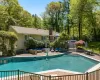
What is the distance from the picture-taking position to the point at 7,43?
24.0 m

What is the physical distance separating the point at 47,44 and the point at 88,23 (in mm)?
13979

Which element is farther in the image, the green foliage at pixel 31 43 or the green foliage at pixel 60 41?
the green foliage at pixel 60 41

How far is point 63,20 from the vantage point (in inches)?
2163

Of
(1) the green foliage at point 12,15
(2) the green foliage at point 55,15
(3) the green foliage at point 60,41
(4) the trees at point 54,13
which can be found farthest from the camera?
(2) the green foliage at point 55,15

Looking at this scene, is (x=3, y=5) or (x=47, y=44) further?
(x=3, y=5)

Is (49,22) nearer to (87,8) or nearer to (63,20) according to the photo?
(63,20)

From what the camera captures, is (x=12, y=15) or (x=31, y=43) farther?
(x=12, y=15)

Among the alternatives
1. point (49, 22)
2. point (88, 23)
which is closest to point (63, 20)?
point (49, 22)

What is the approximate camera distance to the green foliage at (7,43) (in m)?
23.2

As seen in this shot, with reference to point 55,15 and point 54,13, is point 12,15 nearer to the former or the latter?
point 54,13

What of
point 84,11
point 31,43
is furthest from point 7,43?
point 84,11

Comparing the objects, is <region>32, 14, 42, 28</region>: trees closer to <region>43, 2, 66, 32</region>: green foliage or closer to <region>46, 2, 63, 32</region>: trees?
<region>43, 2, 66, 32</region>: green foliage

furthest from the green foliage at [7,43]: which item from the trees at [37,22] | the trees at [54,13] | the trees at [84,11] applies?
the trees at [54,13]

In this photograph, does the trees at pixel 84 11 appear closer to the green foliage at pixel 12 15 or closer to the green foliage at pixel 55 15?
the green foliage at pixel 12 15
